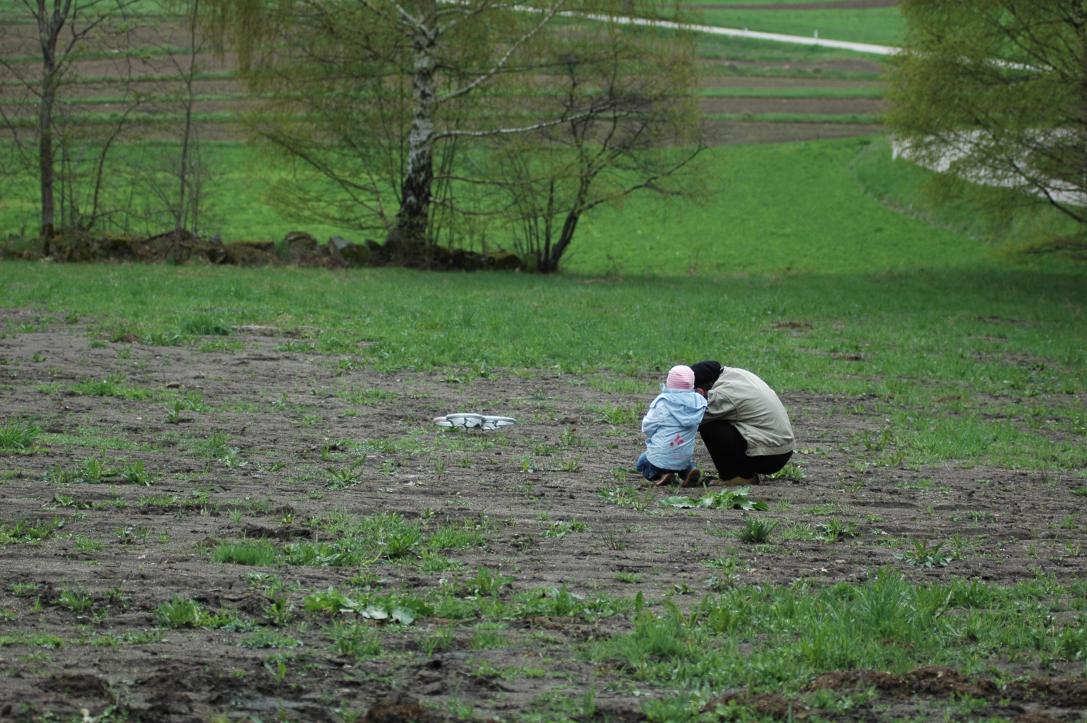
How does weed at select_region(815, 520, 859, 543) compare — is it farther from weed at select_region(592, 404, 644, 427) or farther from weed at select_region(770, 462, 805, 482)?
weed at select_region(592, 404, 644, 427)

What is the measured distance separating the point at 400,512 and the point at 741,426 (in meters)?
3.43

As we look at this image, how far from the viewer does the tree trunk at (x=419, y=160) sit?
31625 mm

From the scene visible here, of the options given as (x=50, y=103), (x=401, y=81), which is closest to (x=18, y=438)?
(x=50, y=103)

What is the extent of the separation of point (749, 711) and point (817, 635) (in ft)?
3.43

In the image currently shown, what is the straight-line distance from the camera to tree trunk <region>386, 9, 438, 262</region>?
104ft

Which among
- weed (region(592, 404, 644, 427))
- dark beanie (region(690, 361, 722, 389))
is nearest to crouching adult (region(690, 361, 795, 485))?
dark beanie (region(690, 361, 722, 389))

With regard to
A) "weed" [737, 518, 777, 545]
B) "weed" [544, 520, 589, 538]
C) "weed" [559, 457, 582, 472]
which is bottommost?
"weed" [559, 457, 582, 472]

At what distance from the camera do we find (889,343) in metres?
21.4

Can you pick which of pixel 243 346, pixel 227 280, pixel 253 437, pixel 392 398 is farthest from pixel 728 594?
pixel 227 280

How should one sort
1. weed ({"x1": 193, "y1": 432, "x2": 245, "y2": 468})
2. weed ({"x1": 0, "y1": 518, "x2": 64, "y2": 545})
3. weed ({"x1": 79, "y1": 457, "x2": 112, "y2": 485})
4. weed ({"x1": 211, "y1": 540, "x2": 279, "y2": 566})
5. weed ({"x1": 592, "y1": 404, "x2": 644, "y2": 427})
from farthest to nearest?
weed ({"x1": 592, "y1": 404, "x2": 644, "y2": 427}), weed ({"x1": 193, "y1": 432, "x2": 245, "y2": 468}), weed ({"x1": 79, "y1": 457, "x2": 112, "y2": 485}), weed ({"x1": 0, "y1": 518, "x2": 64, "y2": 545}), weed ({"x1": 211, "y1": 540, "x2": 279, "y2": 566})

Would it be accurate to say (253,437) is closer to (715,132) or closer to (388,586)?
(388,586)

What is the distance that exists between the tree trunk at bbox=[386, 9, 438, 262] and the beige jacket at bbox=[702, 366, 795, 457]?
22.1 meters

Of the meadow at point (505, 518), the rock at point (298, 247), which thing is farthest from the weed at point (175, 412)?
the rock at point (298, 247)

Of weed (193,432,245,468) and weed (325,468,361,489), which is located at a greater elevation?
weed (193,432,245,468)
